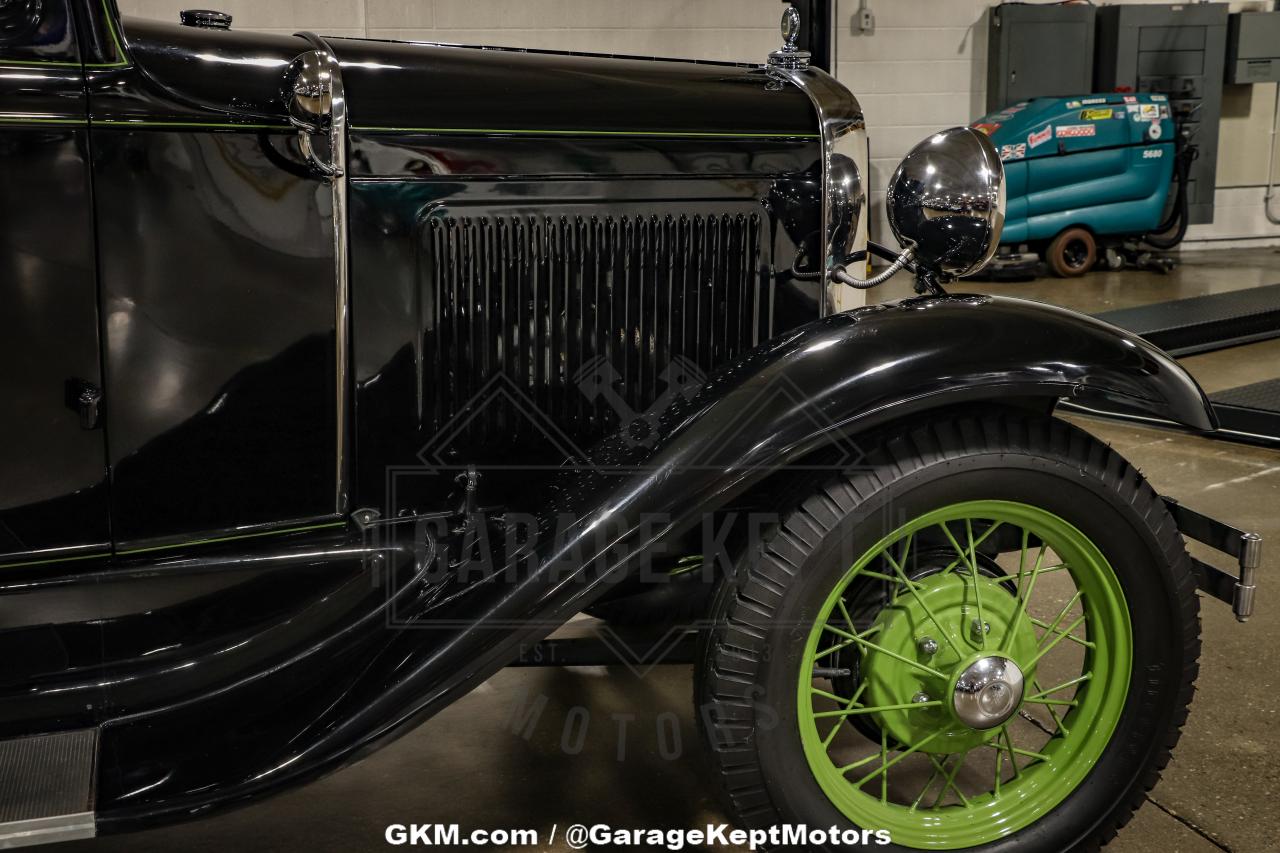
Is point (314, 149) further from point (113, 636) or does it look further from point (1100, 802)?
point (1100, 802)

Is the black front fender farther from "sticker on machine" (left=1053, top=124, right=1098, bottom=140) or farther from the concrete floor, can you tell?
"sticker on machine" (left=1053, top=124, right=1098, bottom=140)

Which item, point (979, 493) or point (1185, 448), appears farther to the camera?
point (1185, 448)

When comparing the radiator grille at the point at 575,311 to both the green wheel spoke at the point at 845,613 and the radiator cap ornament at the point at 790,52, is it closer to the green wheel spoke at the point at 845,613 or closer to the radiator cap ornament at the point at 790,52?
the radiator cap ornament at the point at 790,52

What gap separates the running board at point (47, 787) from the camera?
148 centimetres

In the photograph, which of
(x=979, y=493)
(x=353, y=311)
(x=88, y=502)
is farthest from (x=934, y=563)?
(x=88, y=502)

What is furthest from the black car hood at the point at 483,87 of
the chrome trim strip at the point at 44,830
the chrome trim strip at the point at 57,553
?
the chrome trim strip at the point at 44,830

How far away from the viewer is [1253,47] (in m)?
9.36

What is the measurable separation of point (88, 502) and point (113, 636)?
20 centimetres

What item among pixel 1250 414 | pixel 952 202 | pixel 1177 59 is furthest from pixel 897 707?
pixel 1177 59

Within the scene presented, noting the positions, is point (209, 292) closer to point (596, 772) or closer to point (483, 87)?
point (483, 87)

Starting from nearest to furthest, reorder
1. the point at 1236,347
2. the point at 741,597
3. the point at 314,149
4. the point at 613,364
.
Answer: the point at 741,597, the point at 314,149, the point at 613,364, the point at 1236,347

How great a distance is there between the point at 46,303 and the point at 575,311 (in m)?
0.83

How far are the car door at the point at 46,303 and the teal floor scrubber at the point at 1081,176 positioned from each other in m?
7.13

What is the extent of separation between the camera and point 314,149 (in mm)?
1809
